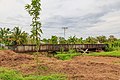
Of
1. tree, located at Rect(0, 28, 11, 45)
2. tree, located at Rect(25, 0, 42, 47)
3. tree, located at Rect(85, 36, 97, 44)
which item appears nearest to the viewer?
tree, located at Rect(25, 0, 42, 47)

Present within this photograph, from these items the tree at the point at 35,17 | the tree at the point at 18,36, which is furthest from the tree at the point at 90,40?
the tree at the point at 35,17

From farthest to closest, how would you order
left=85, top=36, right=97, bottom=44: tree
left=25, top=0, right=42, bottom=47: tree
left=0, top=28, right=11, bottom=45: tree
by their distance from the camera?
left=85, top=36, right=97, bottom=44: tree
left=0, top=28, right=11, bottom=45: tree
left=25, top=0, right=42, bottom=47: tree

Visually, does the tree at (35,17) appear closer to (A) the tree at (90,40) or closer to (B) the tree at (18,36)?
(B) the tree at (18,36)

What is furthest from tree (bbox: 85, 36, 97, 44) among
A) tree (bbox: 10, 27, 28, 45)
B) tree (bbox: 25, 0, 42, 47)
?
tree (bbox: 25, 0, 42, 47)

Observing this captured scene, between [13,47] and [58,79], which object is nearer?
[58,79]

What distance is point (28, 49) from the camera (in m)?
34.8

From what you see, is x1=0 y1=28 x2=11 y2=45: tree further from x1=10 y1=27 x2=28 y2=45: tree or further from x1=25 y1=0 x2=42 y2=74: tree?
x1=25 y1=0 x2=42 y2=74: tree

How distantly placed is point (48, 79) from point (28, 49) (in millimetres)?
23423

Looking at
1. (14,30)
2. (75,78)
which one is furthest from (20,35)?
(75,78)

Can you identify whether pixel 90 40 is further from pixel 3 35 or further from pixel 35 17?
pixel 35 17

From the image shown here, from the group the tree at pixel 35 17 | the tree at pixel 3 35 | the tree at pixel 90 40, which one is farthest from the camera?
Result: the tree at pixel 90 40

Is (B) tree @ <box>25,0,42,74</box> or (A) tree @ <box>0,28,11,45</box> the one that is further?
(A) tree @ <box>0,28,11,45</box>

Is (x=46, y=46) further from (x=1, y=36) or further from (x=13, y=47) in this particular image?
(x=1, y=36)

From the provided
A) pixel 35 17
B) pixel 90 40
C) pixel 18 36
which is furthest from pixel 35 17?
pixel 90 40
